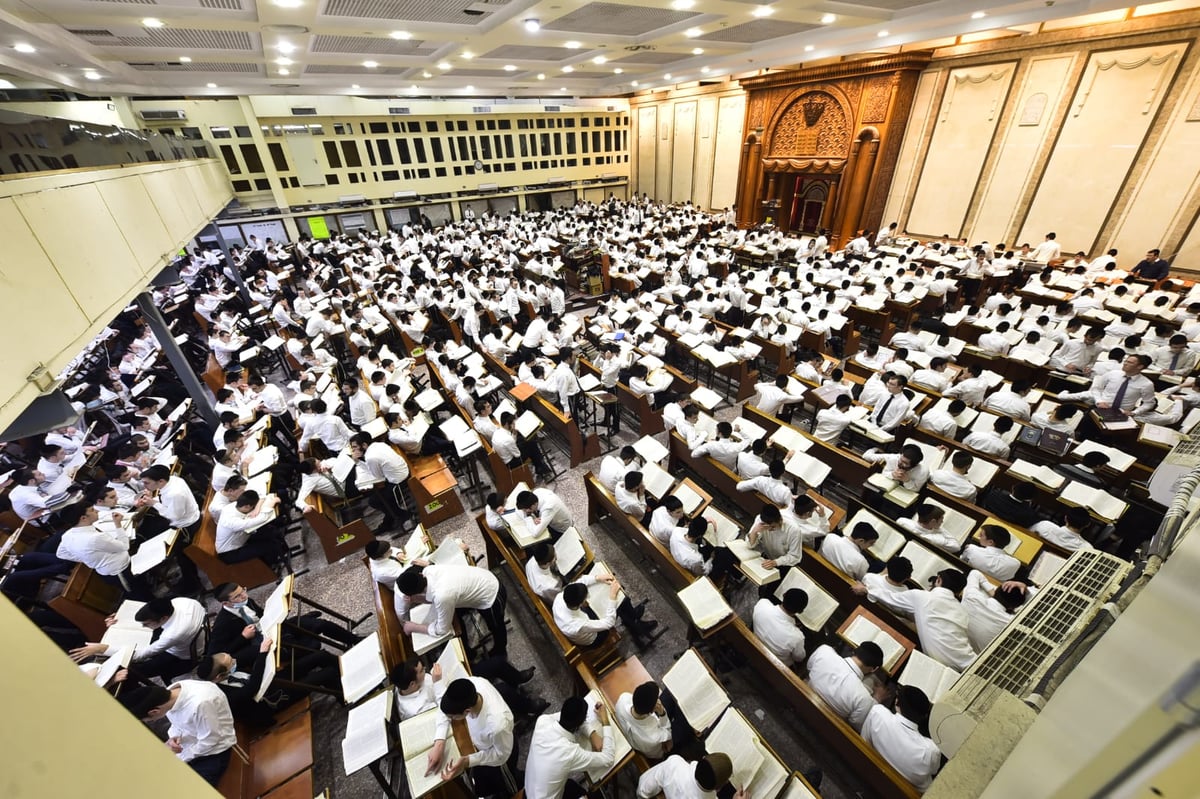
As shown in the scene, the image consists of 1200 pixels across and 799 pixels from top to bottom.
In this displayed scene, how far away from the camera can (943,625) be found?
12.9ft

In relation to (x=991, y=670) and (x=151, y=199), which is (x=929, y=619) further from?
(x=151, y=199)

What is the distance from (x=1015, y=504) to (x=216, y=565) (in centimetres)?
926

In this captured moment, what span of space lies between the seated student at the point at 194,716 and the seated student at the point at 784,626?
4504mm

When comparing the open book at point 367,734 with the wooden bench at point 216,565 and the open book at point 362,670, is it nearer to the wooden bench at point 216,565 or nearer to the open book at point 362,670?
the open book at point 362,670

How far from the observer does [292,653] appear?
171 inches

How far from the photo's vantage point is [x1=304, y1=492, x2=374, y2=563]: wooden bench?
19.2ft

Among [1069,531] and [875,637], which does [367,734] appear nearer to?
[875,637]

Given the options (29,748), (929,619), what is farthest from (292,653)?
(929,619)

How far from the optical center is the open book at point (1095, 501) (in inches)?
192

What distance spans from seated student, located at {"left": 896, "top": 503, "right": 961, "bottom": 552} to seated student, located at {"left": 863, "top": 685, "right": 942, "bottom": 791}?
187 cm

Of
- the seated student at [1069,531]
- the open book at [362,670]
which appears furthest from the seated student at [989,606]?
the open book at [362,670]

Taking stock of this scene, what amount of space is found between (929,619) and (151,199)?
12372 millimetres

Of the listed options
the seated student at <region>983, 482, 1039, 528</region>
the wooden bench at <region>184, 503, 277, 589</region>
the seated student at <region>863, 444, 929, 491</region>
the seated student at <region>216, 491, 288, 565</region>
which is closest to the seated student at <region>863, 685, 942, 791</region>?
the seated student at <region>863, 444, 929, 491</region>

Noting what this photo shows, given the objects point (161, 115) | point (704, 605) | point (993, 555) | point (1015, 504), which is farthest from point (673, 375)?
point (161, 115)
